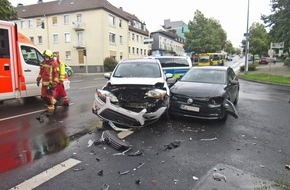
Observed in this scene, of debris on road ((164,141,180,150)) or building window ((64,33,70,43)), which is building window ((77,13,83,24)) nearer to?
building window ((64,33,70,43))

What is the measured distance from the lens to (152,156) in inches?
178

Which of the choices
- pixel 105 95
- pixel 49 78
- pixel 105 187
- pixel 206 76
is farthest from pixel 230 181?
pixel 49 78

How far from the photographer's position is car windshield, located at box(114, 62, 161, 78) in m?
7.49

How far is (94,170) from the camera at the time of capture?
393 centimetres

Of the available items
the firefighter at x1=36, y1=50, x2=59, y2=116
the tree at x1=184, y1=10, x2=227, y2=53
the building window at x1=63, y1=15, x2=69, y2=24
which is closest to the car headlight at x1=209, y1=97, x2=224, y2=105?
the firefighter at x1=36, y1=50, x2=59, y2=116

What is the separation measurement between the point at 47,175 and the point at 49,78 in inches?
174

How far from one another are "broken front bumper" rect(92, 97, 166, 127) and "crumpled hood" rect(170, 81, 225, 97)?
124cm

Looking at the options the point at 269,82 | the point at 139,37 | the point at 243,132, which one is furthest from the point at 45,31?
the point at 243,132

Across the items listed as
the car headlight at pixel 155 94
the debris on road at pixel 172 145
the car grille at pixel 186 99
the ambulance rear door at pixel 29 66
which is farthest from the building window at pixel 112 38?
the debris on road at pixel 172 145

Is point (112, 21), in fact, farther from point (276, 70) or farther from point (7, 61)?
point (7, 61)

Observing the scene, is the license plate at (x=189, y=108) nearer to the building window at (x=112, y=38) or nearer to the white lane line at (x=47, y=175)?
the white lane line at (x=47, y=175)

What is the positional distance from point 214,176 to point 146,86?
317 centimetres

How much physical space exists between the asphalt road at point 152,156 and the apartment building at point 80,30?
3505 centimetres

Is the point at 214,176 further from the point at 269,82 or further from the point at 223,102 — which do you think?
the point at 269,82
